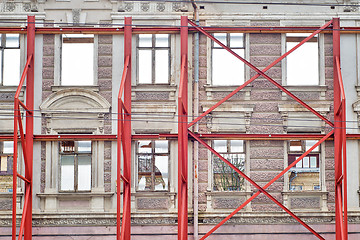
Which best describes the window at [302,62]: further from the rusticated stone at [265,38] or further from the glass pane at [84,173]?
the glass pane at [84,173]

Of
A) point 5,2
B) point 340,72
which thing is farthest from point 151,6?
point 340,72

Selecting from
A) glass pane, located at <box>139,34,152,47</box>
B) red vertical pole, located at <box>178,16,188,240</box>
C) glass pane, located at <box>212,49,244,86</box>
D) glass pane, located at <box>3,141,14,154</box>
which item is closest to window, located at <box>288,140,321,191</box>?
glass pane, located at <box>212,49,244,86</box>

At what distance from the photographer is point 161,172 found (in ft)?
53.1

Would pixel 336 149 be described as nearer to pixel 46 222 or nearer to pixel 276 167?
pixel 276 167

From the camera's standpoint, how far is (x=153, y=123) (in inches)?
634

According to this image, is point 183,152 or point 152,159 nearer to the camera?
point 183,152

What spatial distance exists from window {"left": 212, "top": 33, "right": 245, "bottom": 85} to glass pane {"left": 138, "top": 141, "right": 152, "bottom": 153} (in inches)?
91.6

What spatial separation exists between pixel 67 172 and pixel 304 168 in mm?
6136

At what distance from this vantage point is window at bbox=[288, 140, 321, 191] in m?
16.1

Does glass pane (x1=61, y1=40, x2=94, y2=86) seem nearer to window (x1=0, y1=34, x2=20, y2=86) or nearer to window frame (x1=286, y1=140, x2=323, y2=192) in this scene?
window (x1=0, y1=34, x2=20, y2=86)

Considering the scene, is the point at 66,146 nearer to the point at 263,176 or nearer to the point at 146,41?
the point at 146,41

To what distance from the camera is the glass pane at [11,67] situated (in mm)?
16406

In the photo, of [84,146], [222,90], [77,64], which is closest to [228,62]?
[222,90]

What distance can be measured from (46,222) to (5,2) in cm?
583
